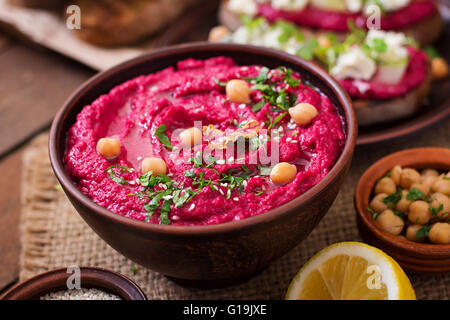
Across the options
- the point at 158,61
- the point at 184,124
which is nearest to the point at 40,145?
the point at 158,61

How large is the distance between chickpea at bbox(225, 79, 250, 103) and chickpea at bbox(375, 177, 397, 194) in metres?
0.79

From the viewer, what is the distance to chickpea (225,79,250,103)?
236 cm

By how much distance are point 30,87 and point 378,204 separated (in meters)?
2.88

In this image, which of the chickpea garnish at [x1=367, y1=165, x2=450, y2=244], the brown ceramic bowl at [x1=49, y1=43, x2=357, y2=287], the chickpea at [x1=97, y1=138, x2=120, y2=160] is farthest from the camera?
the chickpea garnish at [x1=367, y1=165, x2=450, y2=244]

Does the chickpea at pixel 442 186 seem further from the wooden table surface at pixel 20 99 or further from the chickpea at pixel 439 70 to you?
the wooden table surface at pixel 20 99

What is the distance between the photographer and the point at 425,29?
3.68 meters

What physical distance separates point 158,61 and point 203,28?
147 cm

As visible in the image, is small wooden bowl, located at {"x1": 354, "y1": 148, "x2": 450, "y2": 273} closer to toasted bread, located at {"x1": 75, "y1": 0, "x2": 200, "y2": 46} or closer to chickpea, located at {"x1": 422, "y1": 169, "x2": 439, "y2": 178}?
chickpea, located at {"x1": 422, "y1": 169, "x2": 439, "y2": 178}

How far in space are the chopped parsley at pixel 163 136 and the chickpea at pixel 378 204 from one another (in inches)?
40.2

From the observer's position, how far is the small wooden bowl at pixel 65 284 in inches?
79.7

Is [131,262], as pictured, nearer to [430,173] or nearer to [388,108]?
[430,173]

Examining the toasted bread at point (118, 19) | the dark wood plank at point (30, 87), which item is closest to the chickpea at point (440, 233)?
the dark wood plank at point (30, 87)

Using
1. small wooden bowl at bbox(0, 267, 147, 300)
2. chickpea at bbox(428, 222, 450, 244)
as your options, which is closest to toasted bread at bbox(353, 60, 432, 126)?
chickpea at bbox(428, 222, 450, 244)

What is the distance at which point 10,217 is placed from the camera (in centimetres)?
290
